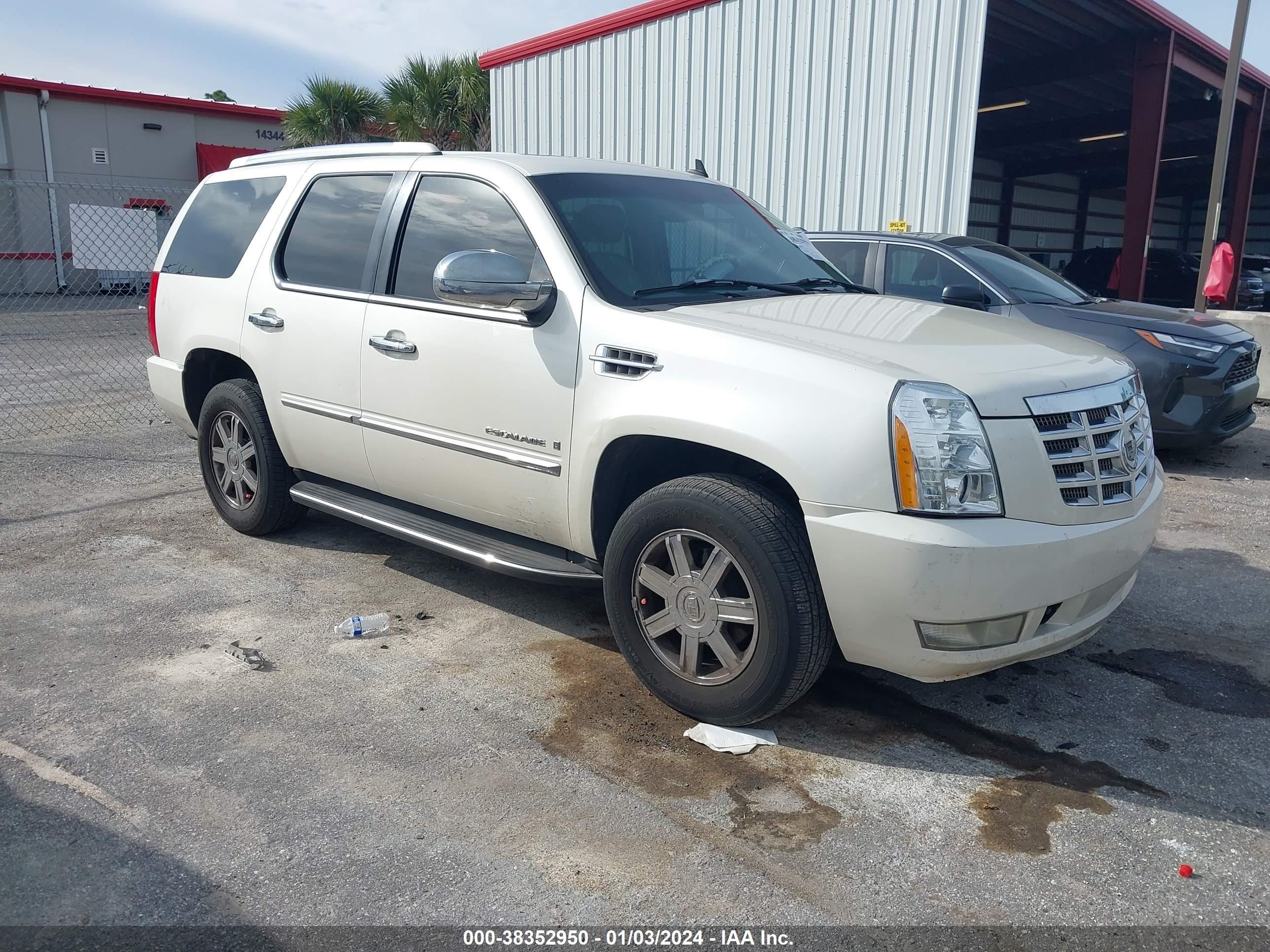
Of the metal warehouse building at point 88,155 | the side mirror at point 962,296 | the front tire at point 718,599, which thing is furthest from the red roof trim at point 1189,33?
the metal warehouse building at point 88,155

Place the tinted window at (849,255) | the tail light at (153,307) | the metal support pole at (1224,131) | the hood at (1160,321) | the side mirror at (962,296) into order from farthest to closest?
the metal support pole at (1224,131) → the tinted window at (849,255) → the hood at (1160,321) → the side mirror at (962,296) → the tail light at (153,307)

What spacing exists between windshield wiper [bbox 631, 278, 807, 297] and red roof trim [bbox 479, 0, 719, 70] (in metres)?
10.1

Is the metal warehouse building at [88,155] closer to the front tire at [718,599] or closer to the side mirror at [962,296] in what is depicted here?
the side mirror at [962,296]

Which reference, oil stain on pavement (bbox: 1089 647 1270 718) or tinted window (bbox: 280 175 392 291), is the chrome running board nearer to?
tinted window (bbox: 280 175 392 291)

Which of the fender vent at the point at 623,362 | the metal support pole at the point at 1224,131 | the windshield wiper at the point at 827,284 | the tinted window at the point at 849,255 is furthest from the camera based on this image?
the metal support pole at the point at 1224,131

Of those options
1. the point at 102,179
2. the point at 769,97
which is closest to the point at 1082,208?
the point at 769,97

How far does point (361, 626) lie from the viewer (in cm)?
441

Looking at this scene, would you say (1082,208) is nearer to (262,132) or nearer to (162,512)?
(262,132)

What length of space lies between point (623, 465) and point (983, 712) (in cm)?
161

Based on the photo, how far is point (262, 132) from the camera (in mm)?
29281

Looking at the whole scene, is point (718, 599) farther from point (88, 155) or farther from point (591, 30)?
point (88, 155)

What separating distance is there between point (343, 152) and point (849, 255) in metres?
4.76

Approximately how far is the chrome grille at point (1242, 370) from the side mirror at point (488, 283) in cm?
603

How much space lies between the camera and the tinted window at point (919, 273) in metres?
8.06
